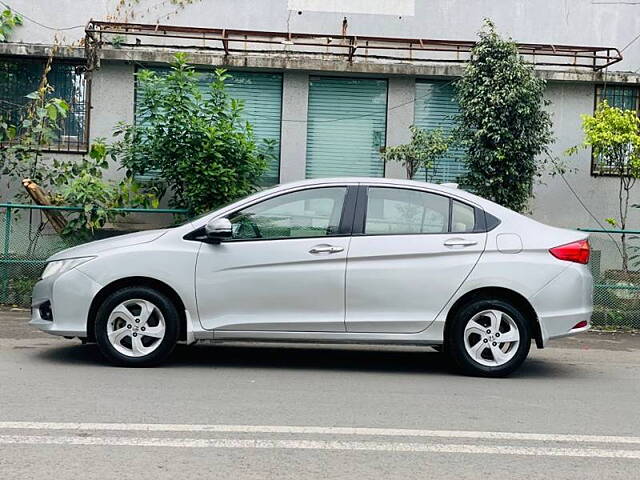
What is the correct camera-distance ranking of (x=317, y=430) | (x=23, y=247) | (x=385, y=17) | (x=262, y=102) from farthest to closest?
(x=385, y=17) → (x=262, y=102) → (x=23, y=247) → (x=317, y=430)

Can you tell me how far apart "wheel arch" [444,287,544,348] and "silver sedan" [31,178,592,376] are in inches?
0.4

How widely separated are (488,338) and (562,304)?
0.70 m

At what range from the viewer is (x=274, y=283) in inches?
293

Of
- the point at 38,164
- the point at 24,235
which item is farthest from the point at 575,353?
the point at 38,164

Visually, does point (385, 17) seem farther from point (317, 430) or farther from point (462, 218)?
point (317, 430)

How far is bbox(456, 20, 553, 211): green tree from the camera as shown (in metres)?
11.5

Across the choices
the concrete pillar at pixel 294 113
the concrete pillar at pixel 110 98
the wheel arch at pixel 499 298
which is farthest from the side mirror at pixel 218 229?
the concrete pillar at pixel 110 98

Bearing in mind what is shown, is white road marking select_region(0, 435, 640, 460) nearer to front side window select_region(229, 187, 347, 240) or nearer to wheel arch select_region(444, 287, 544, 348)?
wheel arch select_region(444, 287, 544, 348)

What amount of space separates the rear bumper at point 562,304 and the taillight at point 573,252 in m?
0.07

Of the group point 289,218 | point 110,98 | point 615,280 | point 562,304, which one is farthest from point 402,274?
point 110,98

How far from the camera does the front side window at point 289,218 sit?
7566 millimetres

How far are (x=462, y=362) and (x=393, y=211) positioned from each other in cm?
144

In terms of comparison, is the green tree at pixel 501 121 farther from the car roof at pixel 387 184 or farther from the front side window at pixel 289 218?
the front side window at pixel 289 218

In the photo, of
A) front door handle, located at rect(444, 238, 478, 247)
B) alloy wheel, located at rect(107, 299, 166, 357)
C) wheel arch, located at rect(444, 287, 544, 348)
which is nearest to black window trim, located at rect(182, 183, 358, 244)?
alloy wheel, located at rect(107, 299, 166, 357)
